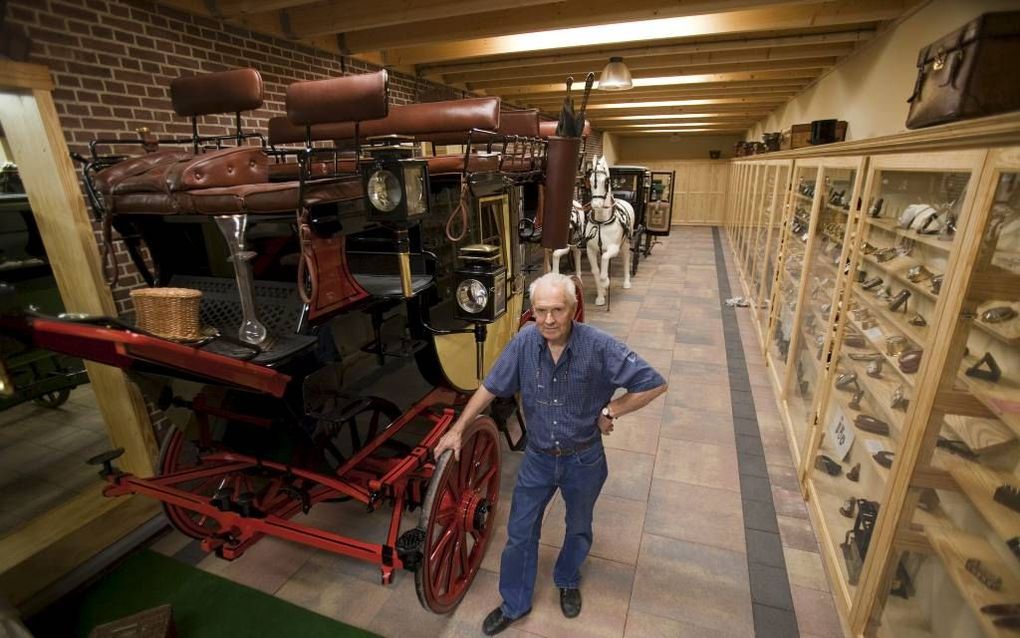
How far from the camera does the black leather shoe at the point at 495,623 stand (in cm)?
248

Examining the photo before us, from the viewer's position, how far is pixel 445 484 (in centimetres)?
225

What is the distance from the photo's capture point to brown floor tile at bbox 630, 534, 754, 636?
255 centimetres

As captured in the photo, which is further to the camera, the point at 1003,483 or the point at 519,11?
the point at 519,11

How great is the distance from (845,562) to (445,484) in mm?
2280

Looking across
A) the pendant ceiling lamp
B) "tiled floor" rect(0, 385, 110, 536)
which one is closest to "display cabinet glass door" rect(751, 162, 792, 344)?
the pendant ceiling lamp

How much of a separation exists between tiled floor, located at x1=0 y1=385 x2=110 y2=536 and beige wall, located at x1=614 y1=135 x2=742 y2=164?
62.2 feet

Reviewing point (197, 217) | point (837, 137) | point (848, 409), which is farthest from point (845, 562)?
point (837, 137)

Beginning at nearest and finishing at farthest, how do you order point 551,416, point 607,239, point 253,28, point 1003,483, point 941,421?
point 1003,483 → point 941,421 → point 551,416 → point 253,28 → point 607,239

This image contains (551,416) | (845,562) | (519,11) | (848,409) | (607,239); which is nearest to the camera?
(551,416)

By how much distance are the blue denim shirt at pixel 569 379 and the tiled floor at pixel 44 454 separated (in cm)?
352

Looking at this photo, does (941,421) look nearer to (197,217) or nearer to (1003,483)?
(1003,483)

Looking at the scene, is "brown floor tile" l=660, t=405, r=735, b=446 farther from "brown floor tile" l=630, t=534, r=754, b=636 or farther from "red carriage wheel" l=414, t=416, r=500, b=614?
"red carriage wheel" l=414, t=416, r=500, b=614

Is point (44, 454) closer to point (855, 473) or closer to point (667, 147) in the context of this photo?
point (855, 473)

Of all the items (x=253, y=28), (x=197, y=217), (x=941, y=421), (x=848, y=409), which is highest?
(x=253, y=28)
